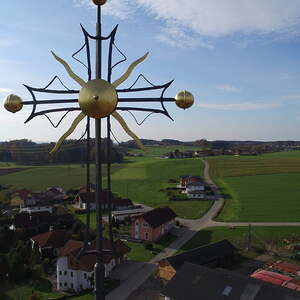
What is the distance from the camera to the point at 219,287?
20.4m

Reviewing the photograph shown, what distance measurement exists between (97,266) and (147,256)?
29.9m

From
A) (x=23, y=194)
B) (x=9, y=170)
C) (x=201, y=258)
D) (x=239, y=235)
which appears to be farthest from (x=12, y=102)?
(x=9, y=170)

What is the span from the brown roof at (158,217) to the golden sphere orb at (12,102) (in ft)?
116

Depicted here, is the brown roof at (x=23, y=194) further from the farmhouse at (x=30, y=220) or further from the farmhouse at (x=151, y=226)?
the farmhouse at (x=151, y=226)

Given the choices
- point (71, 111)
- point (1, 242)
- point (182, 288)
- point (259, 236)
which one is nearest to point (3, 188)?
point (1, 242)

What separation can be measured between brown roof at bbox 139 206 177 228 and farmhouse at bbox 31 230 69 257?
942 centimetres

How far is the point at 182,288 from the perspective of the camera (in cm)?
2145

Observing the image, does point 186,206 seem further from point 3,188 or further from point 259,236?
point 3,188

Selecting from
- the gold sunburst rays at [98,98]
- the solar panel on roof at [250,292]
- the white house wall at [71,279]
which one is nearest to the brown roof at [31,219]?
the white house wall at [71,279]

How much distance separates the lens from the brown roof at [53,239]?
35719mm

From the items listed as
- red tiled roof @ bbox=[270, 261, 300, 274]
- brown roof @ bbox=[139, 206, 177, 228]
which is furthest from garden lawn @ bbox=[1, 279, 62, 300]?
red tiled roof @ bbox=[270, 261, 300, 274]

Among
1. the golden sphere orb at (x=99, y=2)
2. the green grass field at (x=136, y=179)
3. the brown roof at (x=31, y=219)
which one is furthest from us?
the green grass field at (x=136, y=179)

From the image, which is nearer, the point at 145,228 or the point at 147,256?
the point at 147,256

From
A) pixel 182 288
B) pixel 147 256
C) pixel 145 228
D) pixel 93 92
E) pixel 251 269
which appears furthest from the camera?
pixel 145 228
